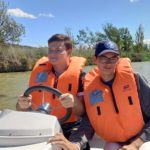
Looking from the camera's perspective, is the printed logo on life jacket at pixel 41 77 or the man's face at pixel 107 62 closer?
the man's face at pixel 107 62

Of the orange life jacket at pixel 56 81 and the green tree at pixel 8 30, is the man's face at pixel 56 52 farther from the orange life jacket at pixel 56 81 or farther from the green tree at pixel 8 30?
the green tree at pixel 8 30

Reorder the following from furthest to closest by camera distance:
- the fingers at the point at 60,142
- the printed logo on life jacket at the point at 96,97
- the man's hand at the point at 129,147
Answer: the printed logo on life jacket at the point at 96,97
the man's hand at the point at 129,147
the fingers at the point at 60,142

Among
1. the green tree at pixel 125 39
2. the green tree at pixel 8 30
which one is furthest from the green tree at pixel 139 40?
the green tree at pixel 8 30

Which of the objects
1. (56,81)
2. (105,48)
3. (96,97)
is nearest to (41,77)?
(56,81)

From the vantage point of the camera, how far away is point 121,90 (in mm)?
2572

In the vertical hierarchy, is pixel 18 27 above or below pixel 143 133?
above

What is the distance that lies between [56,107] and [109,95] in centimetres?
51

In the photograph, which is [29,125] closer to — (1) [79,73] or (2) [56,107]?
(2) [56,107]

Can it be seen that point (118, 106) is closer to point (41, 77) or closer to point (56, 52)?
point (56, 52)

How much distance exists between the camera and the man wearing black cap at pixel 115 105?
2.48 metres

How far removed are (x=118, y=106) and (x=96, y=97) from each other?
0.63 feet

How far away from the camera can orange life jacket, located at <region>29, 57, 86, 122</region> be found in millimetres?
2873

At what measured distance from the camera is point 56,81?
3074mm

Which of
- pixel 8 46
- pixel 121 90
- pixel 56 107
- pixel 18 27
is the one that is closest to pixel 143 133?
pixel 121 90
